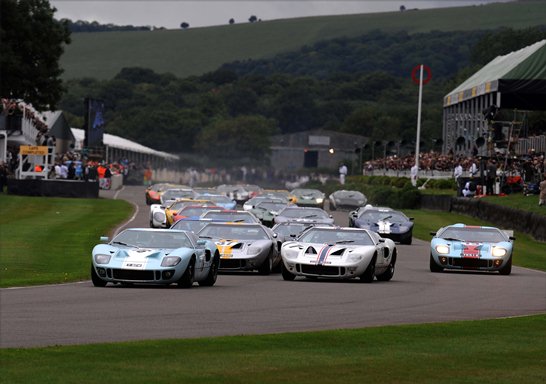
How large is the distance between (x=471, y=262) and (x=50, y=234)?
52.6 feet

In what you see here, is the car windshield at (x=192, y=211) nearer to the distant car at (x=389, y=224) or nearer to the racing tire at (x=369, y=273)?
the distant car at (x=389, y=224)

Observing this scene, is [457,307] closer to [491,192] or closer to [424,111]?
[491,192]

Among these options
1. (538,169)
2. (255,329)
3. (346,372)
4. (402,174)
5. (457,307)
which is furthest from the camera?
(402,174)

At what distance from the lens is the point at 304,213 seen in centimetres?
4681

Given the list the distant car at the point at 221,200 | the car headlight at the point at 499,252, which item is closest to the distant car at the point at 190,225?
the car headlight at the point at 499,252

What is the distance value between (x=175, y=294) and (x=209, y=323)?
520 cm

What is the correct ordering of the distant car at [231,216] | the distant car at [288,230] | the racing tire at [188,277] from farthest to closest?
the distant car at [231,216]
the distant car at [288,230]
the racing tire at [188,277]

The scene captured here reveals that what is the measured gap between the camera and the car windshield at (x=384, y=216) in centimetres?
4709

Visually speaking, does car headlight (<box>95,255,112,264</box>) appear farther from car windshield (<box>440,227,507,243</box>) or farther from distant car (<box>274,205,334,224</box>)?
distant car (<box>274,205,334,224</box>)

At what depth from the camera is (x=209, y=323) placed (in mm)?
18484

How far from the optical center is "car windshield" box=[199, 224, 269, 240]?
31438mm

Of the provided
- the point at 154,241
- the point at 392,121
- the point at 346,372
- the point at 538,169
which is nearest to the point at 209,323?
the point at 346,372

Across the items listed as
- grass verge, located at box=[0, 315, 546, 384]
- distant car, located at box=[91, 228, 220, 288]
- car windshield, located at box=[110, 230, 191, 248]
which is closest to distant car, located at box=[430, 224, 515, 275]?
distant car, located at box=[91, 228, 220, 288]

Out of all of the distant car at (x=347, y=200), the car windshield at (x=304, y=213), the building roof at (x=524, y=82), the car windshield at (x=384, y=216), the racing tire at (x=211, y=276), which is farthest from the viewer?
the distant car at (x=347, y=200)
